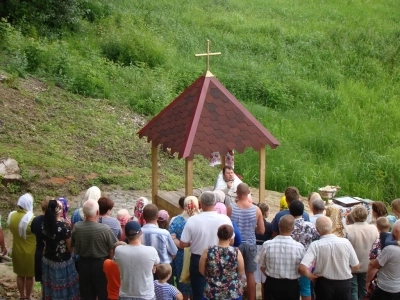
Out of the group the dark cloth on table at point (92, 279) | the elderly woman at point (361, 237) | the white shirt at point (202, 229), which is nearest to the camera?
the white shirt at point (202, 229)

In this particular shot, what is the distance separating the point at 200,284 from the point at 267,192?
7.44m

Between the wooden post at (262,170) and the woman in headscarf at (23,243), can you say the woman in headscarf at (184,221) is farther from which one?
the wooden post at (262,170)

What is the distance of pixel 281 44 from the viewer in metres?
24.5

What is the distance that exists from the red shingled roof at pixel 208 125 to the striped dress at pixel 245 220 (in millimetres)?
1404

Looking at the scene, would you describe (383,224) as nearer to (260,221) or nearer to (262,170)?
(260,221)

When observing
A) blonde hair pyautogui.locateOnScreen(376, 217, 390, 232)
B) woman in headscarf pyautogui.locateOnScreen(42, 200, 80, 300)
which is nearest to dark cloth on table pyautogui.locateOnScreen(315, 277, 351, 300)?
blonde hair pyautogui.locateOnScreen(376, 217, 390, 232)

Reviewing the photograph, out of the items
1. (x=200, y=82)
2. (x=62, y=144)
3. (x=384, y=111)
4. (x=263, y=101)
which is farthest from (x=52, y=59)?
(x=200, y=82)

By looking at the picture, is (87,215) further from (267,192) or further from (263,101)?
(263,101)

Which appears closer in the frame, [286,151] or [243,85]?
[286,151]

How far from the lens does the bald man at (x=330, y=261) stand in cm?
696

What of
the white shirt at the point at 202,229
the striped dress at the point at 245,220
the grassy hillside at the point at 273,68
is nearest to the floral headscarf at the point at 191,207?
the white shirt at the point at 202,229

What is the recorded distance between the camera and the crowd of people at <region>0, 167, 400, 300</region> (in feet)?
22.5

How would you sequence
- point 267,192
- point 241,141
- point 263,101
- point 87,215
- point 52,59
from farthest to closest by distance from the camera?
point 263,101, point 52,59, point 267,192, point 241,141, point 87,215

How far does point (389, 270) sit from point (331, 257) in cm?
63
